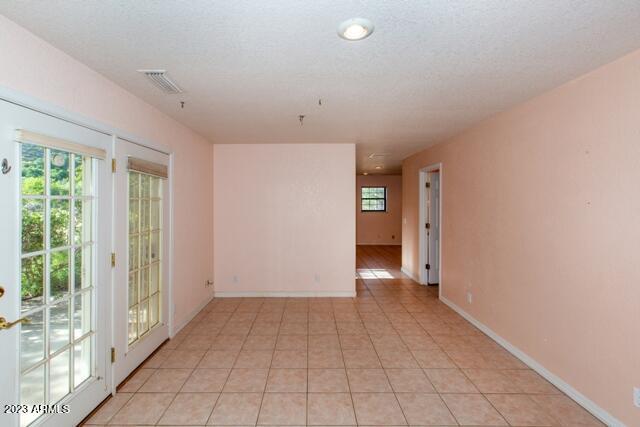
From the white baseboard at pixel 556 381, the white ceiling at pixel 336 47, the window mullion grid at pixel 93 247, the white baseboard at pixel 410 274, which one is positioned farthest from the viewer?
the white baseboard at pixel 410 274

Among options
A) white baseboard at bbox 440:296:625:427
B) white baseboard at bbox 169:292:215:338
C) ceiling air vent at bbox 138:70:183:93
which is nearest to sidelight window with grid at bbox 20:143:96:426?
ceiling air vent at bbox 138:70:183:93

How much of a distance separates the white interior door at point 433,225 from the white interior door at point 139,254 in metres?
4.24

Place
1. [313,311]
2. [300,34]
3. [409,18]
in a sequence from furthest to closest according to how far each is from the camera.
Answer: [313,311], [300,34], [409,18]

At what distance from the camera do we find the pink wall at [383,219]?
11.3 meters

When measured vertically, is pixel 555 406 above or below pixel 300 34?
below

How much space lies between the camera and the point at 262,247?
504 cm

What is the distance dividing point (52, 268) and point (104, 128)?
3.44 ft

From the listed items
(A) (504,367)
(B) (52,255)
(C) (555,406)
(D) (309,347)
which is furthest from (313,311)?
(B) (52,255)

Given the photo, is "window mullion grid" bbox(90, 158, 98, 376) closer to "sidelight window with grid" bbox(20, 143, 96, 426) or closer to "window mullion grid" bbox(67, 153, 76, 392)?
"sidelight window with grid" bbox(20, 143, 96, 426)

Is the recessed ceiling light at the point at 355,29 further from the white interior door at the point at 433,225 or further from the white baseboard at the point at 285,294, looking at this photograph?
the white interior door at the point at 433,225

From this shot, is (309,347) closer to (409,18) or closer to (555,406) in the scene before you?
(555,406)

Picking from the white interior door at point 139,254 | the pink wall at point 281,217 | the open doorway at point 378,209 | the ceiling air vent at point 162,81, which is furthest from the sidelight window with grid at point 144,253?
the open doorway at point 378,209

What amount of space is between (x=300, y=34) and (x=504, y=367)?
3.15 m

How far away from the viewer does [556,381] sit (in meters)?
2.55
